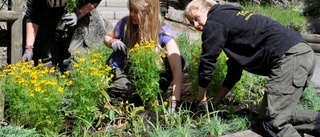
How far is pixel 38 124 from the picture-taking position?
3.58m

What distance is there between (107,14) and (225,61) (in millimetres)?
4480

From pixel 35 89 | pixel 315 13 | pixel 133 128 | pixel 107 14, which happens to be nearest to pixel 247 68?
pixel 133 128

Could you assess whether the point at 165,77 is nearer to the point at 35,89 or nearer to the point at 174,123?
the point at 174,123

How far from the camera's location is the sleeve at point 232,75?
4.35m

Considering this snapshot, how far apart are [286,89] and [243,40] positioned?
0.49 meters

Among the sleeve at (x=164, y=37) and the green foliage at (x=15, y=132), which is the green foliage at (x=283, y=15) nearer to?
the sleeve at (x=164, y=37)

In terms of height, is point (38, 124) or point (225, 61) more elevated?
point (225, 61)

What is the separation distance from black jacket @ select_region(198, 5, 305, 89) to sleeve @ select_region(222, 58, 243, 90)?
0.32 metres

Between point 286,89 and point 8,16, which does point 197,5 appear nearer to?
point 286,89

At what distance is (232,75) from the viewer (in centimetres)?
439

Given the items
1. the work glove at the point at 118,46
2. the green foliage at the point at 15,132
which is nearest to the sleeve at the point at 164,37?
the work glove at the point at 118,46

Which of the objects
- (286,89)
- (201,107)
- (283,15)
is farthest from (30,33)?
(283,15)

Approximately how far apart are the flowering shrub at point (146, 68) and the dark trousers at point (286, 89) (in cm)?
89

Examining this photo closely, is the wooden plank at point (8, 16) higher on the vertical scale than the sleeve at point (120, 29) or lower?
higher
